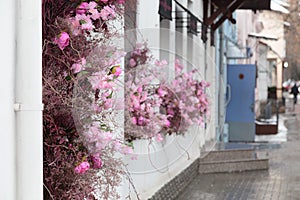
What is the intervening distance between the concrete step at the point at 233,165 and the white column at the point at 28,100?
584 cm

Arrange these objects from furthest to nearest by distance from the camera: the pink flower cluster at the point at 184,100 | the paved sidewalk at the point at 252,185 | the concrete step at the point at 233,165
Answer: the concrete step at the point at 233,165 < the paved sidewalk at the point at 252,185 < the pink flower cluster at the point at 184,100

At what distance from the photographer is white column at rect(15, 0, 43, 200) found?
2328 mm

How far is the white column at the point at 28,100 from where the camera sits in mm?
2328

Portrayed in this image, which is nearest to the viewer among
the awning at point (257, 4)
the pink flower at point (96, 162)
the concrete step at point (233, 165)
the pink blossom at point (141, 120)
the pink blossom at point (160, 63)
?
the pink flower at point (96, 162)

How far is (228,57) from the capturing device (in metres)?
13.8

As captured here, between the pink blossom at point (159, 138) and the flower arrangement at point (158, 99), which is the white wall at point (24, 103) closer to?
the flower arrangement at point (158, 99)

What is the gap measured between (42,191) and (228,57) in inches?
460

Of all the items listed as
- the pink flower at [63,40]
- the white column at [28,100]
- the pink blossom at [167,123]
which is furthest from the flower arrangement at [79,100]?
the pink blossom at [167,123]

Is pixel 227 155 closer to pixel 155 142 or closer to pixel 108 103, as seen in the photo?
pixel 155 142

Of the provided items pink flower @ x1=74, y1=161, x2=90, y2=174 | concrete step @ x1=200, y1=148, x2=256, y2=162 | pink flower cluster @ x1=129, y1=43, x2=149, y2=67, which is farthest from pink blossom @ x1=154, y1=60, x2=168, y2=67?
concrete step @ x1=200, y1=148, x2=256, y2=162

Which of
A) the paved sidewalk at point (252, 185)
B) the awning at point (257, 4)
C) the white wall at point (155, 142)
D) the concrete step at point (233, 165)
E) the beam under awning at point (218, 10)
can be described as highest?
the awning at point (257, 4)

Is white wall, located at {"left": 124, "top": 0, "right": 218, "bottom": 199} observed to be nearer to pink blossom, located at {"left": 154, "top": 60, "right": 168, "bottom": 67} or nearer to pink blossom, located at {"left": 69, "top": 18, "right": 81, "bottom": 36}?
pink blossom, located at {"left": 154, "top": 60, "right": 168, "bottom": 67}

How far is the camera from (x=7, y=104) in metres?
2.29

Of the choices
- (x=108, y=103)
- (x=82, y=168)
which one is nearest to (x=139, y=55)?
(x=108, y=103)
